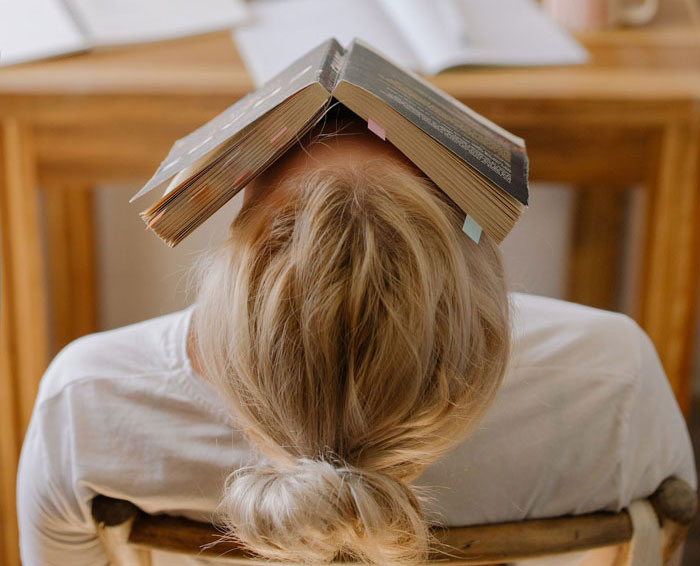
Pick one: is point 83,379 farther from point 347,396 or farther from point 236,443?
point 347,396

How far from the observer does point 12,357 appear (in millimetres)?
1303

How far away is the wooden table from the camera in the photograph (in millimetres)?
1177

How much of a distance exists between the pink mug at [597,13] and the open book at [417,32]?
0.05 m

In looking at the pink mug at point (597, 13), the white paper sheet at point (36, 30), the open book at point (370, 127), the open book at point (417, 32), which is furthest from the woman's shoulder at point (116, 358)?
the pink mug at point (597, 13)

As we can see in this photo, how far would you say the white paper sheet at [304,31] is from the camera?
3.96ft

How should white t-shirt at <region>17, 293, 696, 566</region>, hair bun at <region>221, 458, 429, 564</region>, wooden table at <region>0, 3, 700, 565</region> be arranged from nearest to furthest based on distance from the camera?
hair bun at <region>221, 458, 429, 564</region>, white t-shirt at <region>17, 293, 696, 566</region>, wooden table at <region>0, 3, 700, 565</region>

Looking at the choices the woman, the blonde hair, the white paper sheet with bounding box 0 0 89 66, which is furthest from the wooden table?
the blonde hair

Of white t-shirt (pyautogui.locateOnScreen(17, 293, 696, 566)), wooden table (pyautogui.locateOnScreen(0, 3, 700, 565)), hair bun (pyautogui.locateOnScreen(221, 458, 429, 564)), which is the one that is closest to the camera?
hair bun (pyautogui.locateOnScreen(221, 458, 429, 564))

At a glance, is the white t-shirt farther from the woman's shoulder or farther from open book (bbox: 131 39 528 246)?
open book (bbox: 131 39 528 246)

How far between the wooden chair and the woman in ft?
0.09

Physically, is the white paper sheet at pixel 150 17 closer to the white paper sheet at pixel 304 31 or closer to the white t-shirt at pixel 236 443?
the white paper sheet at pixel 304 31

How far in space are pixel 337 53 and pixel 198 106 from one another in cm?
57

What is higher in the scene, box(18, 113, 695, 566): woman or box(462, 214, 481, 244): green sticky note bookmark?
box(462, 214, 481, 244): green sticky note bookmark

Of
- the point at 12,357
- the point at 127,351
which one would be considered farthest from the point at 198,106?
the point at 127,351
